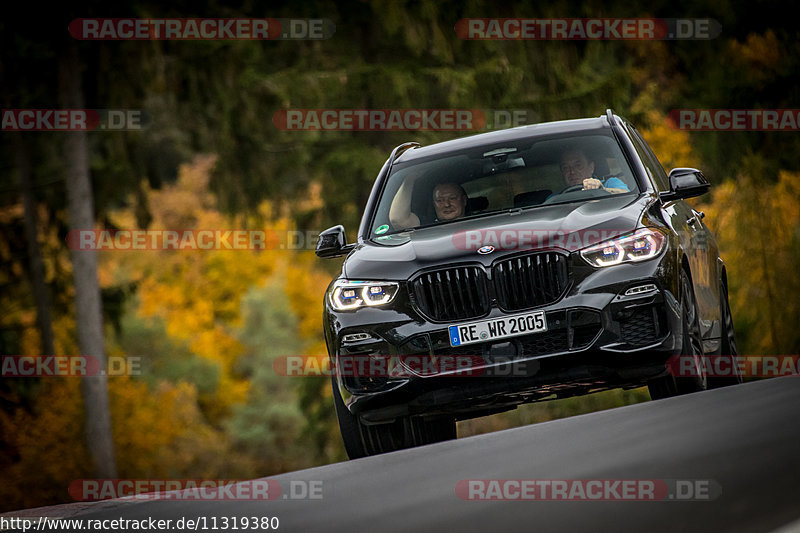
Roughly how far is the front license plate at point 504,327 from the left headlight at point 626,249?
17.3 inches

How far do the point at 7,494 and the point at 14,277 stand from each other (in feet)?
22.2

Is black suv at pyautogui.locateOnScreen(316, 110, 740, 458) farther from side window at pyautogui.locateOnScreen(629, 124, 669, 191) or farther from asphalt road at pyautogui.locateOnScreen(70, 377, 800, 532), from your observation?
side window at pyautogui.locateOnScreen(629, 124, 669, 191)

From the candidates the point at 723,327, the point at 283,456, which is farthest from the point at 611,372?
the point at 283,456

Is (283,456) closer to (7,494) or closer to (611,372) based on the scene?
(7,494)

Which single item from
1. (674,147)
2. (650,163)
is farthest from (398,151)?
(674,147)

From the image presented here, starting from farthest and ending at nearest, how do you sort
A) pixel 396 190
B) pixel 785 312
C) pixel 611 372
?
1. pixel 785 312
2. pixel 396 190
3. pixel 611 372

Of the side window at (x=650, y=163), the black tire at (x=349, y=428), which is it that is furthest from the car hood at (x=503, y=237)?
the side window at (x=650, y=163)

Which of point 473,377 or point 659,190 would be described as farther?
point 659,190

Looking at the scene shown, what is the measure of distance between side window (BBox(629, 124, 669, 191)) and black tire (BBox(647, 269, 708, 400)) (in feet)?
3.99

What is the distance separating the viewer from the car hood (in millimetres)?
7520

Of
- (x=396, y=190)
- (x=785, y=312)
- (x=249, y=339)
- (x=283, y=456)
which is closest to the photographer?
(x=396, y=190)

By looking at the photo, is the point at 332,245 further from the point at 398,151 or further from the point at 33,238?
the point at 33,238

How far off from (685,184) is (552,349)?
168 cm

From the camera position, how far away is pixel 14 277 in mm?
34312
